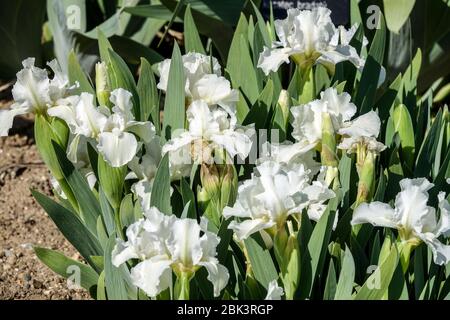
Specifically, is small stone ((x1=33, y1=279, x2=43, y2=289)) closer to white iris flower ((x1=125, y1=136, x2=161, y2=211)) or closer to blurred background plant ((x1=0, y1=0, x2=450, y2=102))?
white iris flower ((x1=125, y1=136, x2=161, y2=211))

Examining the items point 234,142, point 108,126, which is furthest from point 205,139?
point 108,126

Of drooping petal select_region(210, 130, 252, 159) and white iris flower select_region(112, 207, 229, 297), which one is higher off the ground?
drooping petal select_region(210, 130, 252, 159)

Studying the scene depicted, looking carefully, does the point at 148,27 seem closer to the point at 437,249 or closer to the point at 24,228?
the point at 24,228

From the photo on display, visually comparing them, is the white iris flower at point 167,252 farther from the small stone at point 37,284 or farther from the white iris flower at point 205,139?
the small stone at point 37,284

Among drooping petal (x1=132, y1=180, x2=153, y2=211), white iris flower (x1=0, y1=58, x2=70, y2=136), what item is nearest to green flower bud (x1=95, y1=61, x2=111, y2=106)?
white iris flower (x1=0, y1=58, x2=70, y2=136)

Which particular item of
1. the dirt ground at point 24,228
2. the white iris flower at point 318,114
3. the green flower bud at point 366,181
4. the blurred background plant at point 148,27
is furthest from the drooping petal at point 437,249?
the blurred background plant at point 148,27

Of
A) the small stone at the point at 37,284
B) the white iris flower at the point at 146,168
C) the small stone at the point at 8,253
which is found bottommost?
the small stone at the point at 37,284
